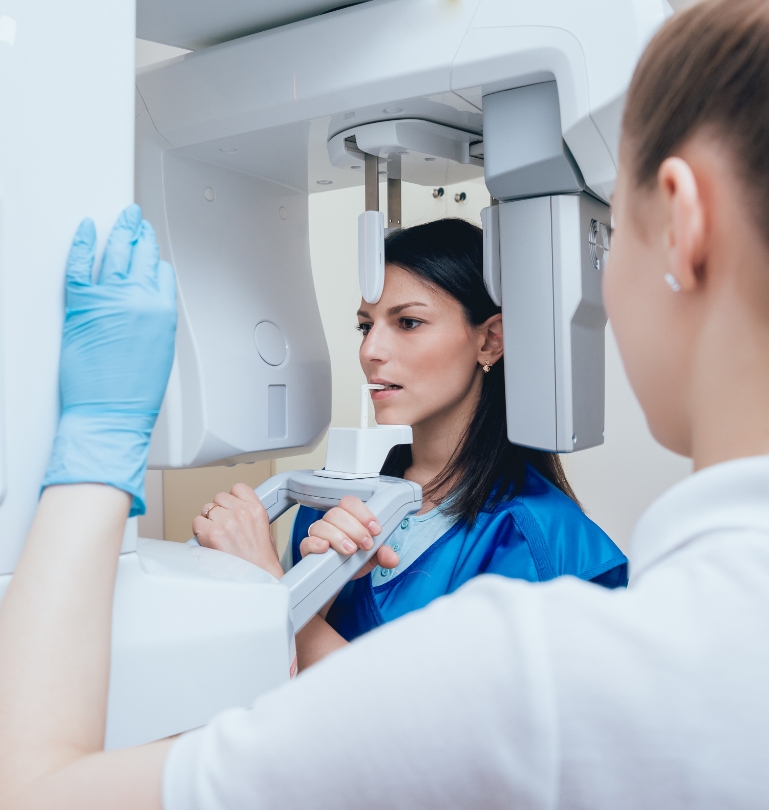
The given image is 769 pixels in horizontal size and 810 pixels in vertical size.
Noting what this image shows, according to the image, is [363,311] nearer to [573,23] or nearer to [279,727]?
[573,23]

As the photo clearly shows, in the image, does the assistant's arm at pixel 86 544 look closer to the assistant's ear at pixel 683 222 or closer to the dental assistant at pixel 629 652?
the dental assistant at pixel 629 652

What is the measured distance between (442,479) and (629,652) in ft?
3.43

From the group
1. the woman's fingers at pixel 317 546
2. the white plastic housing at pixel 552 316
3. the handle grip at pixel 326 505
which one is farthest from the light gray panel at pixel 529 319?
the woman's fingers at pixel 317 546

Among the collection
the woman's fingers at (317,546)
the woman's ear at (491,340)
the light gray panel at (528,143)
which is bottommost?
the woman's fingers at (317,546)

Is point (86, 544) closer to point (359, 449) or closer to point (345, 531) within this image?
point (345, 531)

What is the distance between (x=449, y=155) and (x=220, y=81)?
311mm

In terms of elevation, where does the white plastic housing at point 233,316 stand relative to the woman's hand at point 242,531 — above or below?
above

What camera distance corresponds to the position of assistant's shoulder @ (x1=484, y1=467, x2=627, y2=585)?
3.72 feet

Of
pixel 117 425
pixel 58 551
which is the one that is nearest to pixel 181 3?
pixel 117 425

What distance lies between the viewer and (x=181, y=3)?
877 millimetres

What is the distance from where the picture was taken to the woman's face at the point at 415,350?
52.3 inches

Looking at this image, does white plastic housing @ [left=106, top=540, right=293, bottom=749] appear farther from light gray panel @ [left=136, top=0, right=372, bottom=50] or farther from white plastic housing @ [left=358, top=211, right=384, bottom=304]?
light gray panel @ [left=136, top=0, right=372, bottom=50]

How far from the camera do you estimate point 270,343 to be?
1128 millimetres

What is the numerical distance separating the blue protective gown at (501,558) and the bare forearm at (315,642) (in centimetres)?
8
